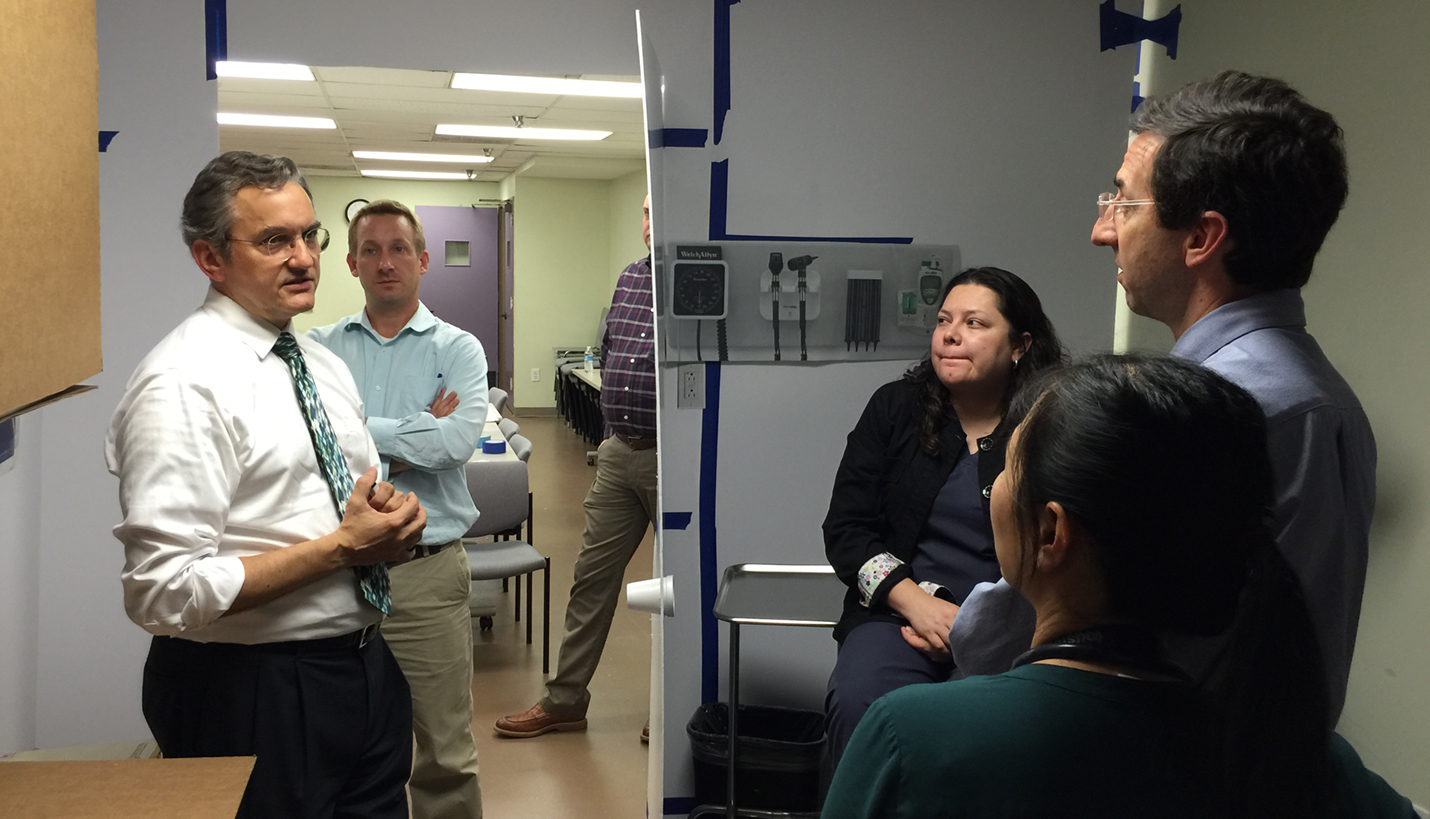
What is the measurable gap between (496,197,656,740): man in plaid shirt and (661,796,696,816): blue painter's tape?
0.58 meters

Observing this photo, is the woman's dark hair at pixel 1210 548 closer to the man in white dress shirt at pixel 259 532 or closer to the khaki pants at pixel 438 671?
the man in white dress shirt at pixel 259 532

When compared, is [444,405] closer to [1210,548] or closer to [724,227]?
[724,227]

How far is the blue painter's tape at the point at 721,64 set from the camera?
2.53m

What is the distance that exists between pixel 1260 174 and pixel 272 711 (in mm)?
1441

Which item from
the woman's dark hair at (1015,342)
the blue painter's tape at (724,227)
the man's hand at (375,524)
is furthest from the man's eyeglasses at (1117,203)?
the blue painter's tape at (724,227)

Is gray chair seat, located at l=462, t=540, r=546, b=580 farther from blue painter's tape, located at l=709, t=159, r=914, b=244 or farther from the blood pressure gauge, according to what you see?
blue painter's tape, located at l=709, t=159, r=914, b=244

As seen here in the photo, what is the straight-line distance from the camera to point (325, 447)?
4.91ft

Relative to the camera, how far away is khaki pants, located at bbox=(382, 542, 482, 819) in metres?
2.21

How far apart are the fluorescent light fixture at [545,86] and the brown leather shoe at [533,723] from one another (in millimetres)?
3223

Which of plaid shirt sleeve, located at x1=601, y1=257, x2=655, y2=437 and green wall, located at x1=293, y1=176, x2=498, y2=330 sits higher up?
green wall, located at x1=293, y1=176, x2=498, y2=330

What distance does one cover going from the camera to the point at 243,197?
1514mm

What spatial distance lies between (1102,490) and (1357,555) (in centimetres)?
51

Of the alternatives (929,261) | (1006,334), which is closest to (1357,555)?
(1006,334)

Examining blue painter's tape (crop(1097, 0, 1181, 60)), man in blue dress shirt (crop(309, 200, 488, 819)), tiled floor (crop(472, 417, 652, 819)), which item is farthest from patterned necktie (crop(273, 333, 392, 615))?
blue painter's tape (crop(1097, 0, 1181, 60))
